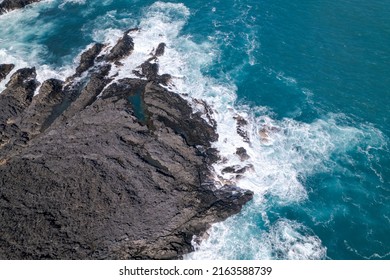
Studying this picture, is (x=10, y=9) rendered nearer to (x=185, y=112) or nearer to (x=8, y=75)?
(x=8, y=75)

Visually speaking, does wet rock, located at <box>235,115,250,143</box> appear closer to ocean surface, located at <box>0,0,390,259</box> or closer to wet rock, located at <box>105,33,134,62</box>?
ocean surface, located at <box>0,0,390,259</box>

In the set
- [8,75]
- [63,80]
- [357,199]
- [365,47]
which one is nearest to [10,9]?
[8,75]

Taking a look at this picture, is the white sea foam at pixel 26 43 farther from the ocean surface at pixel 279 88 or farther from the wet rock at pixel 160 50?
the wet rock at pixel 160 50

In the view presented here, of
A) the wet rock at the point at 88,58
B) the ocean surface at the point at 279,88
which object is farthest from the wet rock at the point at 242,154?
the wet rock at the point at 88,58

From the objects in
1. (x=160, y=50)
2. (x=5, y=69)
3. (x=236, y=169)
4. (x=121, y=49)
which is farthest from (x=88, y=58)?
(x=236, y=169)

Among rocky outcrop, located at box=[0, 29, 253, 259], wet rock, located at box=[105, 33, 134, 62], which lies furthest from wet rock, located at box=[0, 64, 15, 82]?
wet rock, located at box=[105, 33, 134, 62]

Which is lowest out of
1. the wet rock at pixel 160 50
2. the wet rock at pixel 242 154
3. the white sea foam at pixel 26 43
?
the wet rock at pixel 242 154
